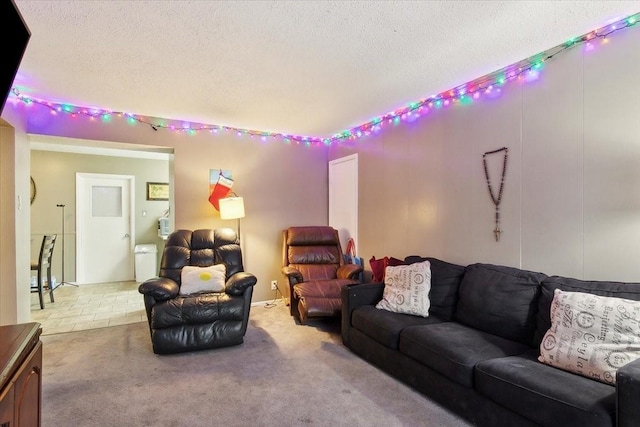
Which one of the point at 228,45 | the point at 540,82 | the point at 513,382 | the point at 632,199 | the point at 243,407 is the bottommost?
the point at 243,407

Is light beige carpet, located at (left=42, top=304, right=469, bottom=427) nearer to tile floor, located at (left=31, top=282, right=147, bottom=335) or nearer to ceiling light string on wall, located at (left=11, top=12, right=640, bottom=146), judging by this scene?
tile floor, located at (left=31, top=282, right=147, bottom=335)

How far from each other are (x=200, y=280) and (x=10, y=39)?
92.0 inches

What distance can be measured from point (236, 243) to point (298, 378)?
1.80 m

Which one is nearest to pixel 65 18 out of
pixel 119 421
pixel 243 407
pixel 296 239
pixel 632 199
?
pixel 119 421

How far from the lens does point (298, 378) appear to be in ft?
8.19

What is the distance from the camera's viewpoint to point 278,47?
2.26m

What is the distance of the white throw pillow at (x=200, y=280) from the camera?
3213mm

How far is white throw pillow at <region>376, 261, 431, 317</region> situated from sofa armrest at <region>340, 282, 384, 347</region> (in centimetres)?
11

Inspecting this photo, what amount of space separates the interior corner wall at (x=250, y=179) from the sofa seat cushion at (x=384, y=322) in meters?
2.06

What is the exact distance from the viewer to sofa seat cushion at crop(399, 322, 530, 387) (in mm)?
1970

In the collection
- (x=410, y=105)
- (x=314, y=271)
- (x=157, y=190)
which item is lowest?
(x=314, y=271)

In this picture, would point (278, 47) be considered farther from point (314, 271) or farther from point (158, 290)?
point (314, 271)

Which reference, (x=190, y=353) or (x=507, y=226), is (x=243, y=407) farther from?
(x=507, y=226)

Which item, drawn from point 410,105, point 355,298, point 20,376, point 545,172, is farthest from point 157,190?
point 545,172
